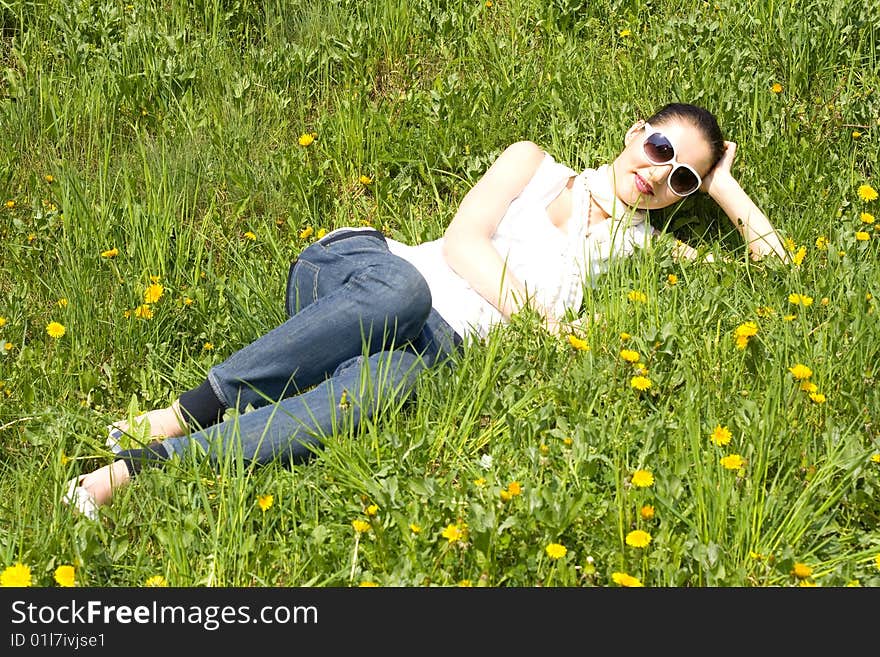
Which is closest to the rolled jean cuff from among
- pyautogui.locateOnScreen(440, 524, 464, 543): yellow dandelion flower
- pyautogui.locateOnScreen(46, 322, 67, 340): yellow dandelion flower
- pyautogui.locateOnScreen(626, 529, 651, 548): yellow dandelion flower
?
pyautogui.locateOnScreen(46, 322, 67, 340): yellow dandelion flower

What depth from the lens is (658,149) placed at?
Result: 3455 mm

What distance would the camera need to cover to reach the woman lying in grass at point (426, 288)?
2.80m

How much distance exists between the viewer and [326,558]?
2.48m

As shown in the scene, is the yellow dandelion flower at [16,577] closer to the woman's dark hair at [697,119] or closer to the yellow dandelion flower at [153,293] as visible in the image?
the yellow dandelion flower at [153,293]

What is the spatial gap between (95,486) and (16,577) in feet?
1.54

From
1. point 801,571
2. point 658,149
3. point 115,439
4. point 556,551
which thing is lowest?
point 801,571

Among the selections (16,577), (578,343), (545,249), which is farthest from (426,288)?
(16,577)

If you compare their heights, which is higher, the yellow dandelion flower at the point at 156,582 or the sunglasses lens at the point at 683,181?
the sunglasses lens at the point at 683,181

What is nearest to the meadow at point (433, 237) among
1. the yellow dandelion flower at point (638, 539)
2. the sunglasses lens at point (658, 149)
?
the yellow dandelion flower at point (638, 539)

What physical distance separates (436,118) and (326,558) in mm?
2216

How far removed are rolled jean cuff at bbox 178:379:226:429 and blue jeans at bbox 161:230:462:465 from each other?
0.03 metres

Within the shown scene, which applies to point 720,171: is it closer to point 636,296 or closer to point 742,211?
point 742,211

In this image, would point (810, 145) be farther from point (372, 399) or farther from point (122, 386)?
point (122, 386)

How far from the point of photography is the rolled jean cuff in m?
2.96
